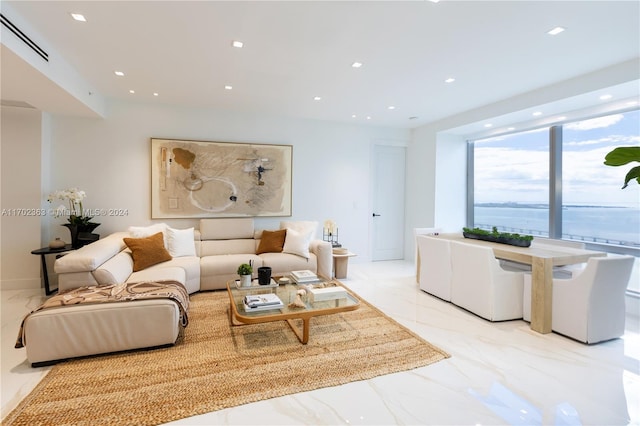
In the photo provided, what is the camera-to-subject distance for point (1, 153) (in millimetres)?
3924

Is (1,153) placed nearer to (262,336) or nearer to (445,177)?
(262,336)

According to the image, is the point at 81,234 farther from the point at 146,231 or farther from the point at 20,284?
the point at 20,284

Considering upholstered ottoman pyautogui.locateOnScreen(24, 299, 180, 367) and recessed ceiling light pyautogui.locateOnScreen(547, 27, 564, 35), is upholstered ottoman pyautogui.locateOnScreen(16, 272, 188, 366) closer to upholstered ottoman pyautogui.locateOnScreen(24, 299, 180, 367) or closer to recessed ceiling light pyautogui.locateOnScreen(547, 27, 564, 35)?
upholstered ottoman pyautogui.locateOnScreen(24, 299, 180, 367)

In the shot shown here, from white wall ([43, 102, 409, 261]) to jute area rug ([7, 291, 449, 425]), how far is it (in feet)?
8.65

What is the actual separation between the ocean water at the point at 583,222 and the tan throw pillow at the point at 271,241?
3.73 meters

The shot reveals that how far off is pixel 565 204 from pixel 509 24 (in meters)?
2.99

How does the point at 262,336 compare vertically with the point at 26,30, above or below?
below

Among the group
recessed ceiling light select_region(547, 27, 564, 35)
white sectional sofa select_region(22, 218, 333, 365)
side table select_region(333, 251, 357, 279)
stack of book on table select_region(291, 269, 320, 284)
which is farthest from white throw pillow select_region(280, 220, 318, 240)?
recessed ceiling light select_region(547, 27, 564, 35)

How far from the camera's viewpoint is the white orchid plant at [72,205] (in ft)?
13.0

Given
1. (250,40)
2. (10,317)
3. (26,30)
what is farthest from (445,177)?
(10,317)

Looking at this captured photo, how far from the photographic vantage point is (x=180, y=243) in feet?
13.4

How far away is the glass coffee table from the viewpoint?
2.41 metres

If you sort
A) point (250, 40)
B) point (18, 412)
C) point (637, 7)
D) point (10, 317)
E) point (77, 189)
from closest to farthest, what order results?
point (18, 412)
point (637, 7)
point (250, 40)
point (10, 317)
point (77, 189)

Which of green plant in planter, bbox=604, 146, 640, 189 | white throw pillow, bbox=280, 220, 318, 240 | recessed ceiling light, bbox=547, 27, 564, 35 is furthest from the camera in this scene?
white throw pillow, bbox=280, 220, 318, 240
